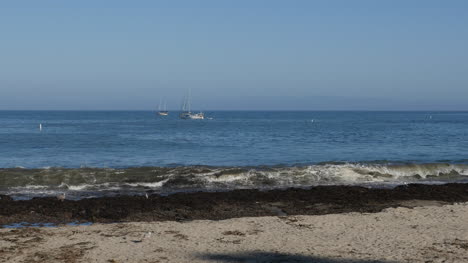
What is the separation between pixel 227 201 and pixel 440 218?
650cm

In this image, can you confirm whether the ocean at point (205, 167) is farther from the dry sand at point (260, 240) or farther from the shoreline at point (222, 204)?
the dry sand at point (260, 240)

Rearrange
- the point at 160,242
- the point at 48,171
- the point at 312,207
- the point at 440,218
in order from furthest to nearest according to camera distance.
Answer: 1. the point at 48,171
2. the point at 312,207
3. the point at 440,218
4. the point at 160,242

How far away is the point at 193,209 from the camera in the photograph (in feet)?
56.2

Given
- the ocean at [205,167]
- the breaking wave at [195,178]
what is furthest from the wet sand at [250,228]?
the ocean at [205,167]

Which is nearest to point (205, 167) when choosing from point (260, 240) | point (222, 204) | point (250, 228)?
point (222, 204)

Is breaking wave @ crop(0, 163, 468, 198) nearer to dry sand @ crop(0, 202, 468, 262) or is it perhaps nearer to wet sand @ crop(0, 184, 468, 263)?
wet sand @ crop(0, 184, 468, 263)

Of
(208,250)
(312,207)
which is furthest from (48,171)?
(208,250)

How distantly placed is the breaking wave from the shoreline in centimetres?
321

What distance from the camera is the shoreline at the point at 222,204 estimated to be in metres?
16.1

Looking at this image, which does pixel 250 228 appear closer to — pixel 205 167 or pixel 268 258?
pixel 268 258

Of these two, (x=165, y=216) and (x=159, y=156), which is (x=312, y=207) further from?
(x=159, y=156)

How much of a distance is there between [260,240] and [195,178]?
12174 millimetres

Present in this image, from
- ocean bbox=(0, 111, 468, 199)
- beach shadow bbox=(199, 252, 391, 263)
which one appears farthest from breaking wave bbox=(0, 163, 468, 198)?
beach shadow bbox=(199, 252, 391, 263)

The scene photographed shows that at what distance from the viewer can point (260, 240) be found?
12.9 m
